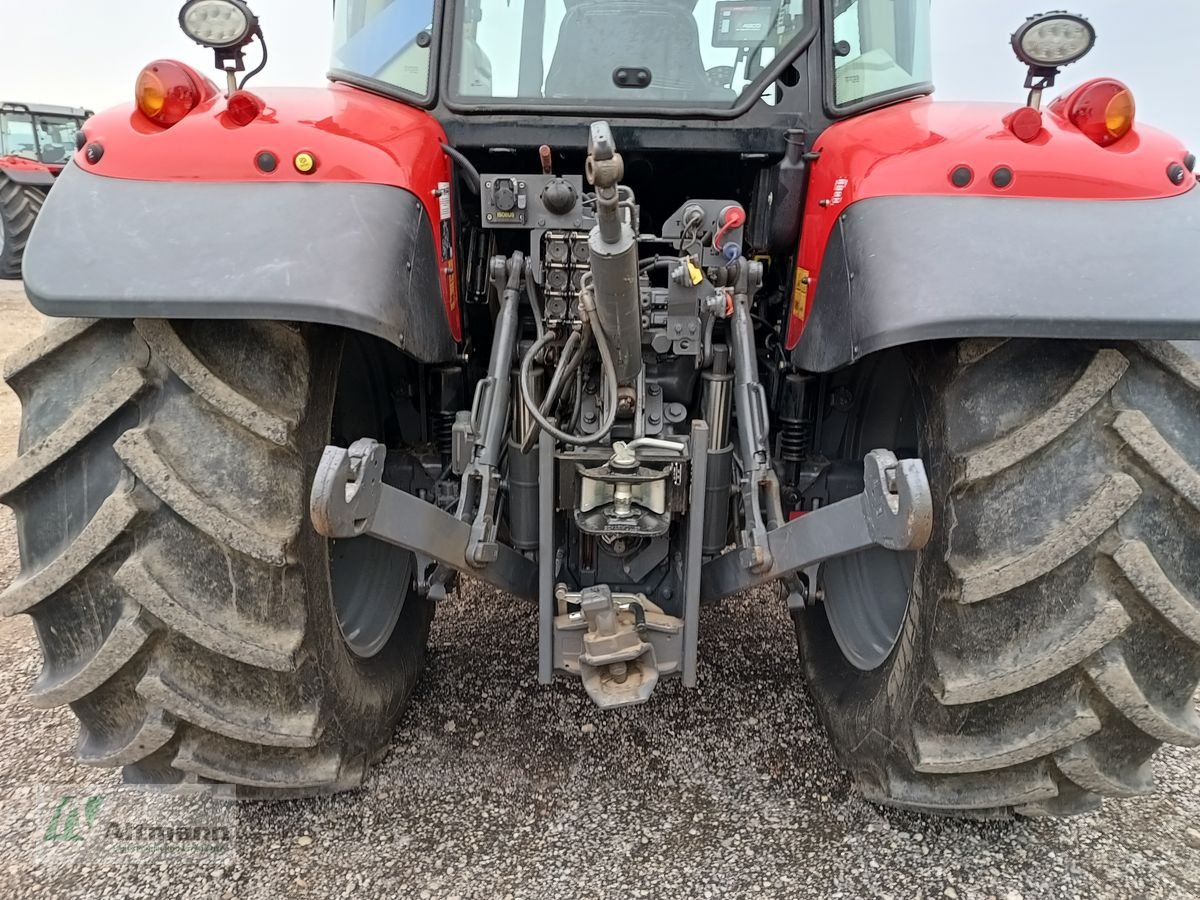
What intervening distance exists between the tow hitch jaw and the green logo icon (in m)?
1.16

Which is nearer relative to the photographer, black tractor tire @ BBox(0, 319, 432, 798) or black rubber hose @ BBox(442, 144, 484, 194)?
black tractor tire @ BBox(0, 319, 432, 798)

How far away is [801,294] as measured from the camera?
83.4 inches

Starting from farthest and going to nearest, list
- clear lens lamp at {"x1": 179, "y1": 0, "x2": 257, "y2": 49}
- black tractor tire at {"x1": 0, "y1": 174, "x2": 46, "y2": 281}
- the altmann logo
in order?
black tractor tire at {"x1": 0, "y1": 174, "x2": 46, "y2": 281}, the altmann logo, clear lens lamp at {"x1": 179, "y1": 0, "x2": 257, "y2": 49}

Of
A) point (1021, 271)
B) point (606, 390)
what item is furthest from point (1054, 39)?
point (606, 390)

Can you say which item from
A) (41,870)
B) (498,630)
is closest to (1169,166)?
Result: (498,630)

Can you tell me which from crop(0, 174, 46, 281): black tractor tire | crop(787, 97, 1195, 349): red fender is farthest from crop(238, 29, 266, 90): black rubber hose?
crop(0, 174, 46, 281): black tractor tire

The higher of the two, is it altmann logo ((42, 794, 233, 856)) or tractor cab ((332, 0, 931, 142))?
tractor cab ((332, 0, 931, 142))

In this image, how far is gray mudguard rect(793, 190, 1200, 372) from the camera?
1.42 m

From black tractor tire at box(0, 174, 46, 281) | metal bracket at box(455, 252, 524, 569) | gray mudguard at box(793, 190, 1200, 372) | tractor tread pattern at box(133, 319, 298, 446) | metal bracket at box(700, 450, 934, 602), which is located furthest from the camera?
black tractor tire at box(0, 174, 46, 281)

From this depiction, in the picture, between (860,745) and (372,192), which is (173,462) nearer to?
(372,192)

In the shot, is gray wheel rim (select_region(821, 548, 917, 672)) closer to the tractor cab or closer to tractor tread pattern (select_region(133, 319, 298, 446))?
the tractor cab

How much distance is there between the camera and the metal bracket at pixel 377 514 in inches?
54.2

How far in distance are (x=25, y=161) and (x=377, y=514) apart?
1264 centimetres

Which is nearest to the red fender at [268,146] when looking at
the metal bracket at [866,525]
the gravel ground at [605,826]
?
the metal bracket at [866,525]
